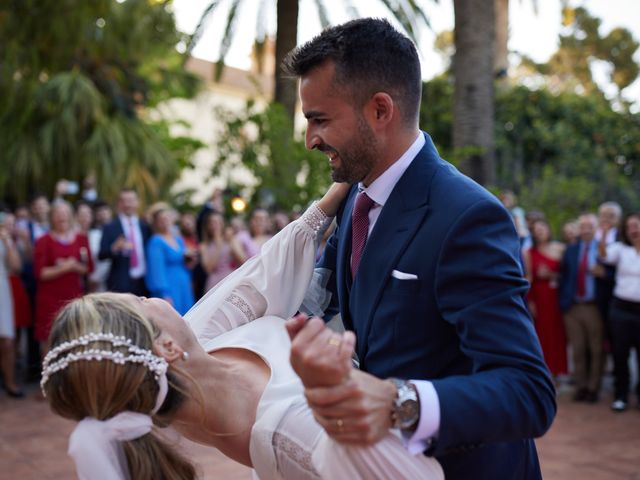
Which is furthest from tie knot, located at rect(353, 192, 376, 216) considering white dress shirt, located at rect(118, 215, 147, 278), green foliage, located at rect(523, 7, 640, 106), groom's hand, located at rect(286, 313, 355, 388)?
green foliage, located at rect(523, 7, 640, 106)

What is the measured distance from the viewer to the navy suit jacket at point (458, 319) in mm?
1655

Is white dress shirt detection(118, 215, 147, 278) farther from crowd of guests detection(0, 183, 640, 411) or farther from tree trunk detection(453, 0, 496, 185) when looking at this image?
tree trunk detection(453, 0, 496, 185)

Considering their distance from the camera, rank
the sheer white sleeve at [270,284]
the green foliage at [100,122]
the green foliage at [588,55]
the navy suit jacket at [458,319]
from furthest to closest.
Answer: the green foliage at [588,55] → the green foliage at [100,122] → the sheer white sleeve at [270,284] → the navy suit jacket at [458,319]

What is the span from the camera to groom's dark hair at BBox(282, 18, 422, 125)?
205 cm

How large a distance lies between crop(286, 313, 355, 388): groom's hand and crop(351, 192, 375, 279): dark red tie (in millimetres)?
766

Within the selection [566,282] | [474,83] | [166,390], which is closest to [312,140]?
[166,390]

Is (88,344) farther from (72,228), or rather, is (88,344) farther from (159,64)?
(159,64)

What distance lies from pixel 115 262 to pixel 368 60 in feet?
23.3

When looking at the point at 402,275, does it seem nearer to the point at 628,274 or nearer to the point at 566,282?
the point at 628,274

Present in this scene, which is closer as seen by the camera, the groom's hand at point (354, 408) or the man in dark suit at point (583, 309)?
the groom's hand at point (354, 408)

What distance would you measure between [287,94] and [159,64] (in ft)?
29.3

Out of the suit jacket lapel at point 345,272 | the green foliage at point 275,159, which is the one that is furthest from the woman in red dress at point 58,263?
the suit jacket lapel at point 345,272

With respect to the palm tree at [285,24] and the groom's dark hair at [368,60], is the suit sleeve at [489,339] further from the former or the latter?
the palm tree at [285,24]

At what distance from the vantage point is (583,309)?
28.4ft
